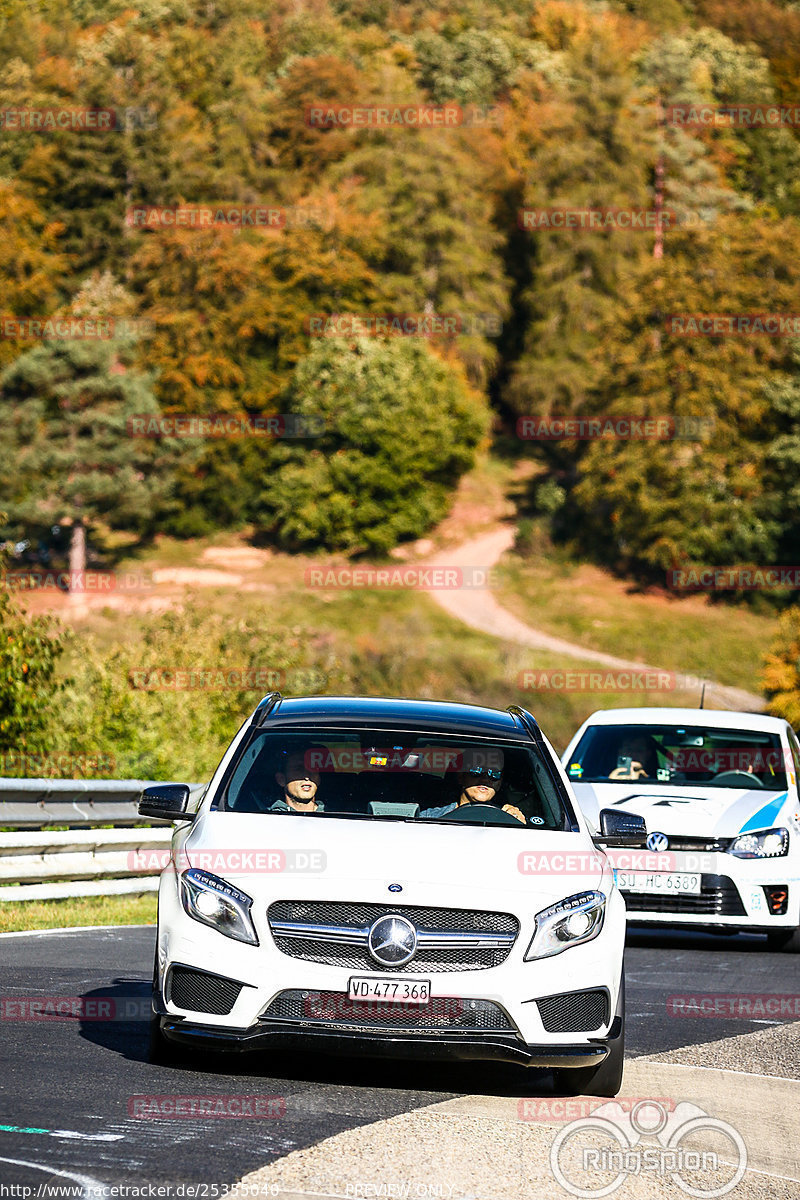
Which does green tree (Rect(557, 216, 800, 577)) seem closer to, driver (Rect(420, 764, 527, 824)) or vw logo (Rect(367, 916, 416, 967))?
driver (Rect(420, 764, 527, 824))

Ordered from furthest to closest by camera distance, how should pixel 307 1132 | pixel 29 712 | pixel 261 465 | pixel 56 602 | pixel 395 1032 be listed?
pixel 261 465 < pixel 56 602 < pixel 29 712 < pixel 395 1032 < pixel 307 1132

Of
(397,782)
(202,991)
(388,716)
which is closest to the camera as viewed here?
(202,991)

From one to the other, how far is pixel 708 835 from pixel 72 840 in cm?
494

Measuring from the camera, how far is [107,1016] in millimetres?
8742

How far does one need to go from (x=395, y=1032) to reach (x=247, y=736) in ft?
5.76

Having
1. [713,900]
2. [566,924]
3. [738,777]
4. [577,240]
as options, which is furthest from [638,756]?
[577,240]

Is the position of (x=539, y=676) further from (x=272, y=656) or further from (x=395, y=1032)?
(x=395, y=1032)

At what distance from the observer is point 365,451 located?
8644cm

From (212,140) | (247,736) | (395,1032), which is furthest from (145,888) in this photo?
(212,140)

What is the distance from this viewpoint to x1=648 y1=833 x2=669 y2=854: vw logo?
13367 millimetres

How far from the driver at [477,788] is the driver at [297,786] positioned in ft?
1.58

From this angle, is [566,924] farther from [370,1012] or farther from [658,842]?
[658,842]

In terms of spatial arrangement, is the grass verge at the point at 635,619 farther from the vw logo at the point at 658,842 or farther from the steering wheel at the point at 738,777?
the vw logo at the point at 658,842

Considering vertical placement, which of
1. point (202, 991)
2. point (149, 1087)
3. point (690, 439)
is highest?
point (202, 991)
